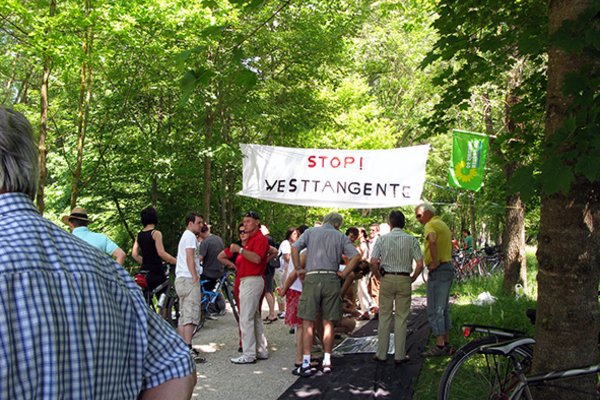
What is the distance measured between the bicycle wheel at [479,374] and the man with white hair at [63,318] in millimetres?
3519

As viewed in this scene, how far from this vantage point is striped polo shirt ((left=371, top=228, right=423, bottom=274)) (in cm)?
761

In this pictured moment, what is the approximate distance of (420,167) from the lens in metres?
10.4

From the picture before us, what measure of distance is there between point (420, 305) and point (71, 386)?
41.8ft

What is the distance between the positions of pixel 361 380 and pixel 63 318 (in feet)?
19.2

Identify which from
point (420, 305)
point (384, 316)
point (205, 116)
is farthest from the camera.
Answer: point (205, 116)

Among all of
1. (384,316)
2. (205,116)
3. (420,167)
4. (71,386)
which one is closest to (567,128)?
(71,386)

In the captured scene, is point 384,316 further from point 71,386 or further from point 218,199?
point 218,199

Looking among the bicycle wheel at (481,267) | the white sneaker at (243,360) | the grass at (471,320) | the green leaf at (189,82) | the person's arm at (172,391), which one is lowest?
the bicycle wheel at (481,267)

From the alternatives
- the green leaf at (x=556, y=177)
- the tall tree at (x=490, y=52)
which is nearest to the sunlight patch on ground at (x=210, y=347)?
the tall tree at (x=490, y=52)

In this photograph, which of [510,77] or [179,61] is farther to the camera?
[510,77]

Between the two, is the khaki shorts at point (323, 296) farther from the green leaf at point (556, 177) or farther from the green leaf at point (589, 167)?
the green leaf at point (589, 167)

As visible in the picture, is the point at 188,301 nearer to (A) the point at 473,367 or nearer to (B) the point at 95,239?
(B) the point at 95,239

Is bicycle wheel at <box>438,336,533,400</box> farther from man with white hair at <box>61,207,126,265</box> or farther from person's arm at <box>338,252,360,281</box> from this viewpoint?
man with white hair at <box>61,207,126,265</box>

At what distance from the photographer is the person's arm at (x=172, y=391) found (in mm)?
1438
